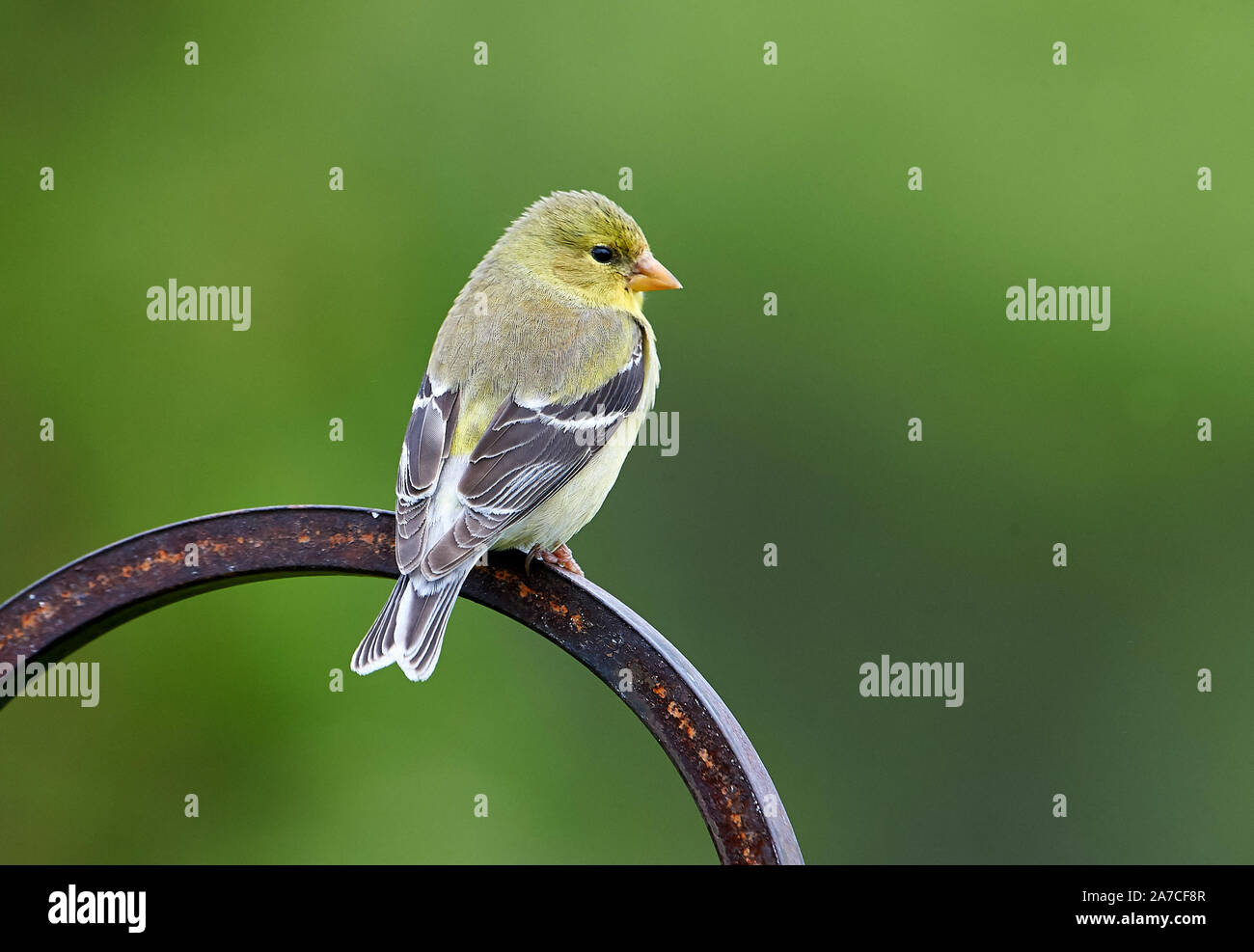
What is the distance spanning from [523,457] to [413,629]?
667 millimetres

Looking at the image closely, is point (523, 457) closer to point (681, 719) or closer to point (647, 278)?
point (647, 278)

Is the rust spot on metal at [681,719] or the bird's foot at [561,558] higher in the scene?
the bird's foot at [561,558]

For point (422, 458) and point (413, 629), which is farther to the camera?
point (422, 458)

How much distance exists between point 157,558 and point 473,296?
198 centimetres

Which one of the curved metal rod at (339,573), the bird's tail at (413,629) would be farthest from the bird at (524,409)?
the curved metal rod at (339,573)

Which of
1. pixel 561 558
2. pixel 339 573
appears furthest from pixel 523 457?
pixel 339 573

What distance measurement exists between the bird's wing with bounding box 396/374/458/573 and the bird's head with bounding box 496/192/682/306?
2.80 ft

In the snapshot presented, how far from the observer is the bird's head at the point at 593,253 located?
444 centimetres

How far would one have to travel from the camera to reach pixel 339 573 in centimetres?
253

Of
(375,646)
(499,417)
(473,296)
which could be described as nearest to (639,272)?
(473,296)

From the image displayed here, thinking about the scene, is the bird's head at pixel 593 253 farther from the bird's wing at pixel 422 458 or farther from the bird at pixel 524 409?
the bird's wing at pixel 422 458

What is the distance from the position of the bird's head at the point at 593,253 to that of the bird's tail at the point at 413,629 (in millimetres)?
1626

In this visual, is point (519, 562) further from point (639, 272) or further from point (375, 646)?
point (639, 272)

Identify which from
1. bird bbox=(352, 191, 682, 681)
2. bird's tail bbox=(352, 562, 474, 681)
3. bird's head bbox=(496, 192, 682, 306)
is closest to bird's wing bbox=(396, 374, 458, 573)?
bird bbox=(352, 191, 682, 681)
